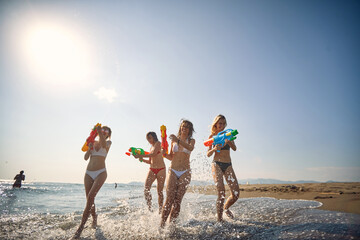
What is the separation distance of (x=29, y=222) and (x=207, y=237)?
18.3ft

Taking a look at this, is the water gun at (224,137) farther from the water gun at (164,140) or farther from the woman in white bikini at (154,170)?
the woman in white bikini at (154,170)

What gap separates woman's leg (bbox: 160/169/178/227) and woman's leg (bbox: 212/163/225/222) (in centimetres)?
109

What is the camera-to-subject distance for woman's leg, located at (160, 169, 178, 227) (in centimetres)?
374

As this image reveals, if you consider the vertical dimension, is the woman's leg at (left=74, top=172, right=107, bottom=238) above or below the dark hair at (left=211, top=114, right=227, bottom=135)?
below

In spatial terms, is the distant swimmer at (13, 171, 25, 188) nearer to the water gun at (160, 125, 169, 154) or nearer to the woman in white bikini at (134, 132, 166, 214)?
the woman in white bikini at (134, 132, 166, 214)

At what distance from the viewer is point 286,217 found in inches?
169

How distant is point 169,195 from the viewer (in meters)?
3.82

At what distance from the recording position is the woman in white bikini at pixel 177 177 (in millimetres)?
3823

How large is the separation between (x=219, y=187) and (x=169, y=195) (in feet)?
4.15

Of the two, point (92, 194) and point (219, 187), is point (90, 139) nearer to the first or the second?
point (92, 194)

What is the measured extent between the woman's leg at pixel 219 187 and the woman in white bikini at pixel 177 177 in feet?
2.55

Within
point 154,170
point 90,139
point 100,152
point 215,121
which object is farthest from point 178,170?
point 90,139

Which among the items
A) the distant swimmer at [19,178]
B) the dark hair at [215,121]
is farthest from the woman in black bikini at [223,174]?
the distant swimmer at [19,178]

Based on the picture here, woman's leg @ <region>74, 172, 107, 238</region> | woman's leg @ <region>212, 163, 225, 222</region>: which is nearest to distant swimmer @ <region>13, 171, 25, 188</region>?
woman's leg @ <region>74, 172, 107, 238</region>
